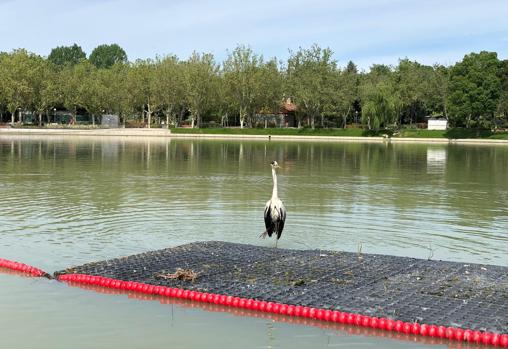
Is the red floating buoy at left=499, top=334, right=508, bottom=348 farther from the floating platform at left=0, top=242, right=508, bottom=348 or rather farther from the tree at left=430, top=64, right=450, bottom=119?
the tree at left=430, top=64, right=450, bottom=119

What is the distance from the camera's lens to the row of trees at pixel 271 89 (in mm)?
89938

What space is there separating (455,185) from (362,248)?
1495 centimetres

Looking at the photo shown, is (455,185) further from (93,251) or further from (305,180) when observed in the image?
(93,251)

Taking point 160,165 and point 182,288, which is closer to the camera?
point 182,288

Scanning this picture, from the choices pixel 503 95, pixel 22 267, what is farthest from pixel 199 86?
pixel 22 267

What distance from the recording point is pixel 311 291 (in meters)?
10.9

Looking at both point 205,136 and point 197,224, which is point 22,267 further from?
point 205,136

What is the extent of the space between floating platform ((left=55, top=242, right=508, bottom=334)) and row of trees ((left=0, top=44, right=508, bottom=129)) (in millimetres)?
77005

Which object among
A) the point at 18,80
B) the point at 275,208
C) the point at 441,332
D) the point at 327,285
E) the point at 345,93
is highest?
the point at 18,80

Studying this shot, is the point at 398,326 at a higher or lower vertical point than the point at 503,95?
lower

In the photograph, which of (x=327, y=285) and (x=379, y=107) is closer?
(x=327, y=285)

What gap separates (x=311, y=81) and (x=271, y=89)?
6.25 meters

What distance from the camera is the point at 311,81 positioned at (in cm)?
9762

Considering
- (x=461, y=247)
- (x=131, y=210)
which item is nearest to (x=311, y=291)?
(x=461, y=247)
